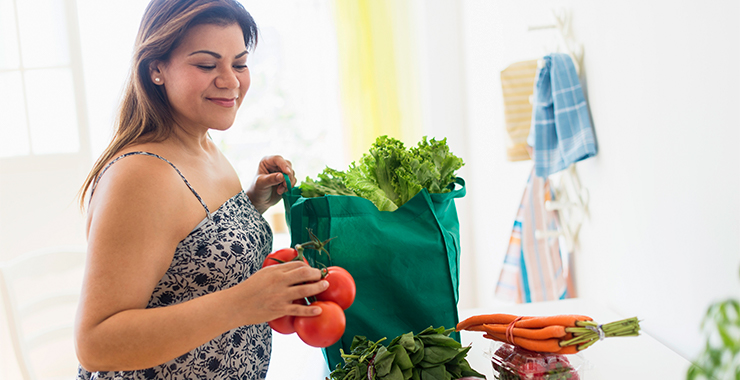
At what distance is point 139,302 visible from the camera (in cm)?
71

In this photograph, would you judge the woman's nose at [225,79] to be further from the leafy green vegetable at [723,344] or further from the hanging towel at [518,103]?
the hanging towel at [518,103]

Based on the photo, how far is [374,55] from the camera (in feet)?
9.03

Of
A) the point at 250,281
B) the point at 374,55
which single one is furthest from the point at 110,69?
the point at 250,281

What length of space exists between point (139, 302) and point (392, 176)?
0.47 meters

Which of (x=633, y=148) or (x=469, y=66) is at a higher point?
(x=469, y=66)

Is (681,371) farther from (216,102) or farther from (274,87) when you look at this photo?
(274,87)

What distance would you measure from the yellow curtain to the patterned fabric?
1.89 m

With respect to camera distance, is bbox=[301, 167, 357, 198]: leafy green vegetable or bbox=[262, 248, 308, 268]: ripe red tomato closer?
bbox=[262, 248, 308, 268]: ripe red tomato

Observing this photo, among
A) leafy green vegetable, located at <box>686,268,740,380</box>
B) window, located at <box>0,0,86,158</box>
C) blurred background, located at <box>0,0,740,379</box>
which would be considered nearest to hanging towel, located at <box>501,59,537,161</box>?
blurred background, located at <box>0,0,740,379</box>

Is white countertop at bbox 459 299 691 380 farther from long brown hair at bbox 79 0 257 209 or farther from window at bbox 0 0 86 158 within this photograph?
window at bbox 0 0 86 158

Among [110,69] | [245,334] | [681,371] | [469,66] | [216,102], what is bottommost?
[681,371]

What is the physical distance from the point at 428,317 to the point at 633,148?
641 mm

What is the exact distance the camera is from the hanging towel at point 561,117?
1.27 meters

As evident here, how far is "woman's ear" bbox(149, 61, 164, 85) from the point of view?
877 mm
